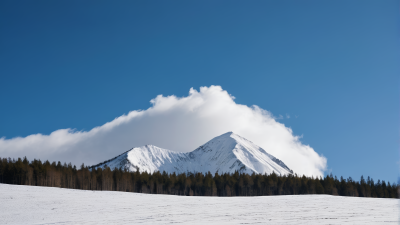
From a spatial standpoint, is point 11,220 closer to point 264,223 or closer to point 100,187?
point 264,223

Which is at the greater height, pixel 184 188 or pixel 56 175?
pixel 56 175

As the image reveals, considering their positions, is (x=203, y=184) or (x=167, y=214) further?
(x=203, y=184)

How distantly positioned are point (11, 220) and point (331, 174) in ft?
456

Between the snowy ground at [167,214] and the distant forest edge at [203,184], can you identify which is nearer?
the snowy ground at [167,214]

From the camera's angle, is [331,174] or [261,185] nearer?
[261,185]

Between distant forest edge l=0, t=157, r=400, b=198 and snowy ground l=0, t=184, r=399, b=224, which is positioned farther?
distant forest edge l=0, t=157, r=400, b=198

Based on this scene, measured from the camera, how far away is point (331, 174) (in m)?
139

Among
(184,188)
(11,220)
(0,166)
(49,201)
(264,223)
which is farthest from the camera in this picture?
(184,188)

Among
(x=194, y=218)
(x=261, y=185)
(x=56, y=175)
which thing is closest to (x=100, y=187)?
(x=56, y=175)

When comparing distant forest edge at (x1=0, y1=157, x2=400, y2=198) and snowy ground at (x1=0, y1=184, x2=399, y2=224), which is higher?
snowy ground at (x1=0, y1=184, x2=399, y2=224)

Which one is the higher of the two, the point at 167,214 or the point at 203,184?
the point at 167,214

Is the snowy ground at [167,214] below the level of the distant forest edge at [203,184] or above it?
above

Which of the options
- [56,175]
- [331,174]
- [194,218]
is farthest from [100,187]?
[331,174]

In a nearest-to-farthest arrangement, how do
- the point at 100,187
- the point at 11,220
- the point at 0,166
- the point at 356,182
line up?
the point at 11,220
the point at 0,166
the point at 100,187
the point at 356,182
